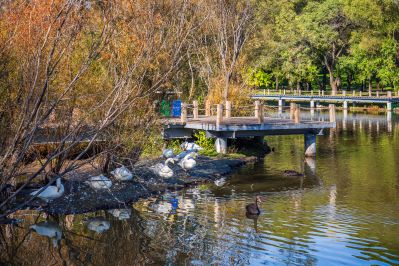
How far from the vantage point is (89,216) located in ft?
58.2

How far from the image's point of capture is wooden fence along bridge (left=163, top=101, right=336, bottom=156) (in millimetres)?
28203

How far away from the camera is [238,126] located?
28.0m

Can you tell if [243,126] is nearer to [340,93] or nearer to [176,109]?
[176,109]

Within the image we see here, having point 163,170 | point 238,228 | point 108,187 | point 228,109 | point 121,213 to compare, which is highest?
point 228,109

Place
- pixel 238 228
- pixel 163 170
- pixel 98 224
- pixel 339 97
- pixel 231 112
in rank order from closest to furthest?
pixel 238 228 < pixel 98 224 < pixel 163 170 < pixel 231 112 < pixel 339 97

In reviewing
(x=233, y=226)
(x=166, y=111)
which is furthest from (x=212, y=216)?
(x=166, y=111)

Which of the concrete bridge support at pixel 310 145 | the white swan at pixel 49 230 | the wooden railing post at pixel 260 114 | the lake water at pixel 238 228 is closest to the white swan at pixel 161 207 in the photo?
the lake water at pixel 238 228

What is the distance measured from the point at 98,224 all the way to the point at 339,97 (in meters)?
53.6

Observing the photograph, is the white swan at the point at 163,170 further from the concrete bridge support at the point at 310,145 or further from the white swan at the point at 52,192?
the concrete bridge support at the point at 310,145

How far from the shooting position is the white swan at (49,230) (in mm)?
15481

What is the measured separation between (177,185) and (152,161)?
9.97 ft

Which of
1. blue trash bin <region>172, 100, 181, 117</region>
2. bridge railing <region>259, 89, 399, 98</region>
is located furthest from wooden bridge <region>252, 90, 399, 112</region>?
blue trash bin <region>172, 100, 181, 117</region>

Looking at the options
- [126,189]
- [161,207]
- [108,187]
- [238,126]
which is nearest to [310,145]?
[238,126]

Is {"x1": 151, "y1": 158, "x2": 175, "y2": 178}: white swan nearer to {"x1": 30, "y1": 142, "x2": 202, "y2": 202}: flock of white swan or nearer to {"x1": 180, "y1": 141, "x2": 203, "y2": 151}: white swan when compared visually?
{"x1": 30, "y1": 142, "x2": 202, "y2": 202}: flock of white swan
